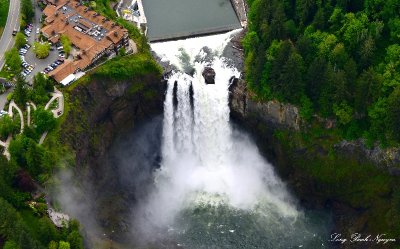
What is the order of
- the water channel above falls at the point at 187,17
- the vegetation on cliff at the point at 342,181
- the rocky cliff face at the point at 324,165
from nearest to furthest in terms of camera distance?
the vegetation on cliff at the point at 342,181
the rocky cliff face at the point at 324,165
the water channel above falls at the point at 187,17

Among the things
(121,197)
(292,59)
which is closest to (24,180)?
(121,197)

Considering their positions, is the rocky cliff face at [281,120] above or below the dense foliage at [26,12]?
below

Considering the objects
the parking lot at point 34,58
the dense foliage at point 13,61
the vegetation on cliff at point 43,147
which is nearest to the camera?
the vegetation on cliff at point 43,147

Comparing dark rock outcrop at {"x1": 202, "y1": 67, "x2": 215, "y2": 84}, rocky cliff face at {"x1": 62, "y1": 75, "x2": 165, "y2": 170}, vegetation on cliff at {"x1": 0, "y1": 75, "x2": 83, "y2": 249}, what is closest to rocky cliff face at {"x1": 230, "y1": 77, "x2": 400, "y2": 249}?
dark rock outcrop at {"x1": 202, "y1": 67, "x2": 215, "y2": 84}

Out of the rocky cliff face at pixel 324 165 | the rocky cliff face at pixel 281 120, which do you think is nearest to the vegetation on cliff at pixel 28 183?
the rocky cliff face at pixel 281 120

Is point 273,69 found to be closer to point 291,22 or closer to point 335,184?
point 291,22

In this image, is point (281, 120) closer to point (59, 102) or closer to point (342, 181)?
point (342, 181)

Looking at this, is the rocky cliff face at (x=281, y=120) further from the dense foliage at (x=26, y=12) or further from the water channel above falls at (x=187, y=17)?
the dense foliage at (x=26, y=12)
